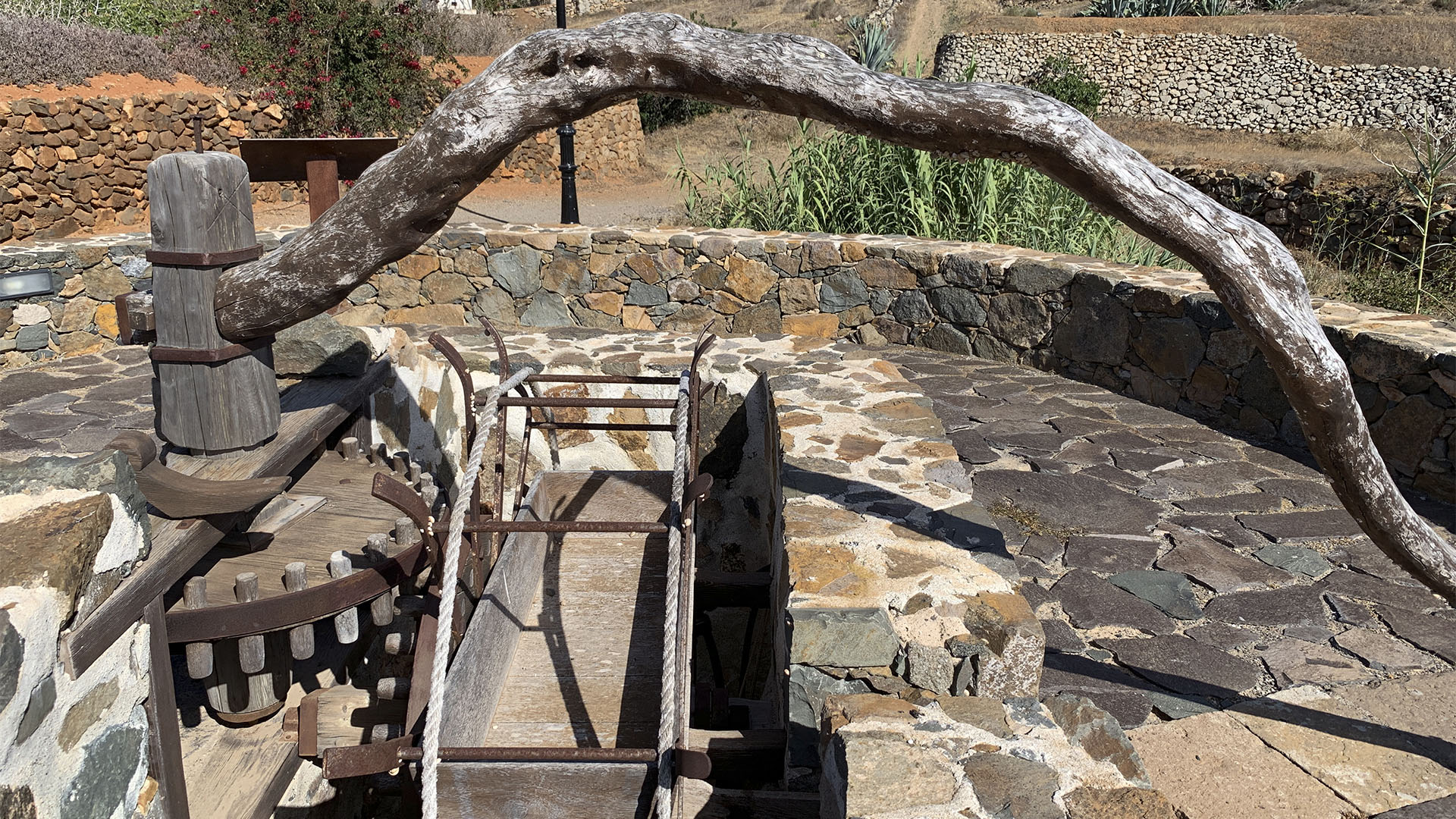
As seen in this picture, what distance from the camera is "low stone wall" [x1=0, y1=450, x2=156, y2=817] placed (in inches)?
65.2

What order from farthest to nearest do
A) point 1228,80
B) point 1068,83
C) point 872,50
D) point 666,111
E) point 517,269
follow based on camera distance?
point 1228,80 → point 1068,83 → point 666,111 → point 872,50 → point 517,269

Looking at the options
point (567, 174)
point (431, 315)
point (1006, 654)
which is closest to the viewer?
point (1006, 654)

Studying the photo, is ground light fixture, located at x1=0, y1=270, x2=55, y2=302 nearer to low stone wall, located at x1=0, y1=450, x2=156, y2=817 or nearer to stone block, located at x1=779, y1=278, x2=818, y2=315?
low stone wall, located at x1=0, y1=450, x2=156, y2=817

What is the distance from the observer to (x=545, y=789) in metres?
2.38

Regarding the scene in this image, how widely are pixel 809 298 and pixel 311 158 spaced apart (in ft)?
10.7

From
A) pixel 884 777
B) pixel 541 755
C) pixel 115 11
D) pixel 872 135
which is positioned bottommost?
pixel 541 755

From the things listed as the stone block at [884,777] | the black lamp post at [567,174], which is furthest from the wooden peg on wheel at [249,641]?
the black lamp post at [567,174]

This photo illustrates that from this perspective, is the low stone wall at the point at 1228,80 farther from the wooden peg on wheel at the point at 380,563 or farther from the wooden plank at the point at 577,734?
the wooden peg on wheel at the point at 380,563

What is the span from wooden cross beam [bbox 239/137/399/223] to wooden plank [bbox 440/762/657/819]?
3.05 m

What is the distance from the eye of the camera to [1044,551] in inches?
152

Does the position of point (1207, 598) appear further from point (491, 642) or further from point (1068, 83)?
point (1068, 83)

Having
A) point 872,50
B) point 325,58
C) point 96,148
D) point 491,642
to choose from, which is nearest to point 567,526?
point 491,642

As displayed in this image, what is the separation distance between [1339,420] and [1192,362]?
10.1 ft

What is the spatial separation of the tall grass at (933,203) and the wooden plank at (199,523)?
449 centimetres
